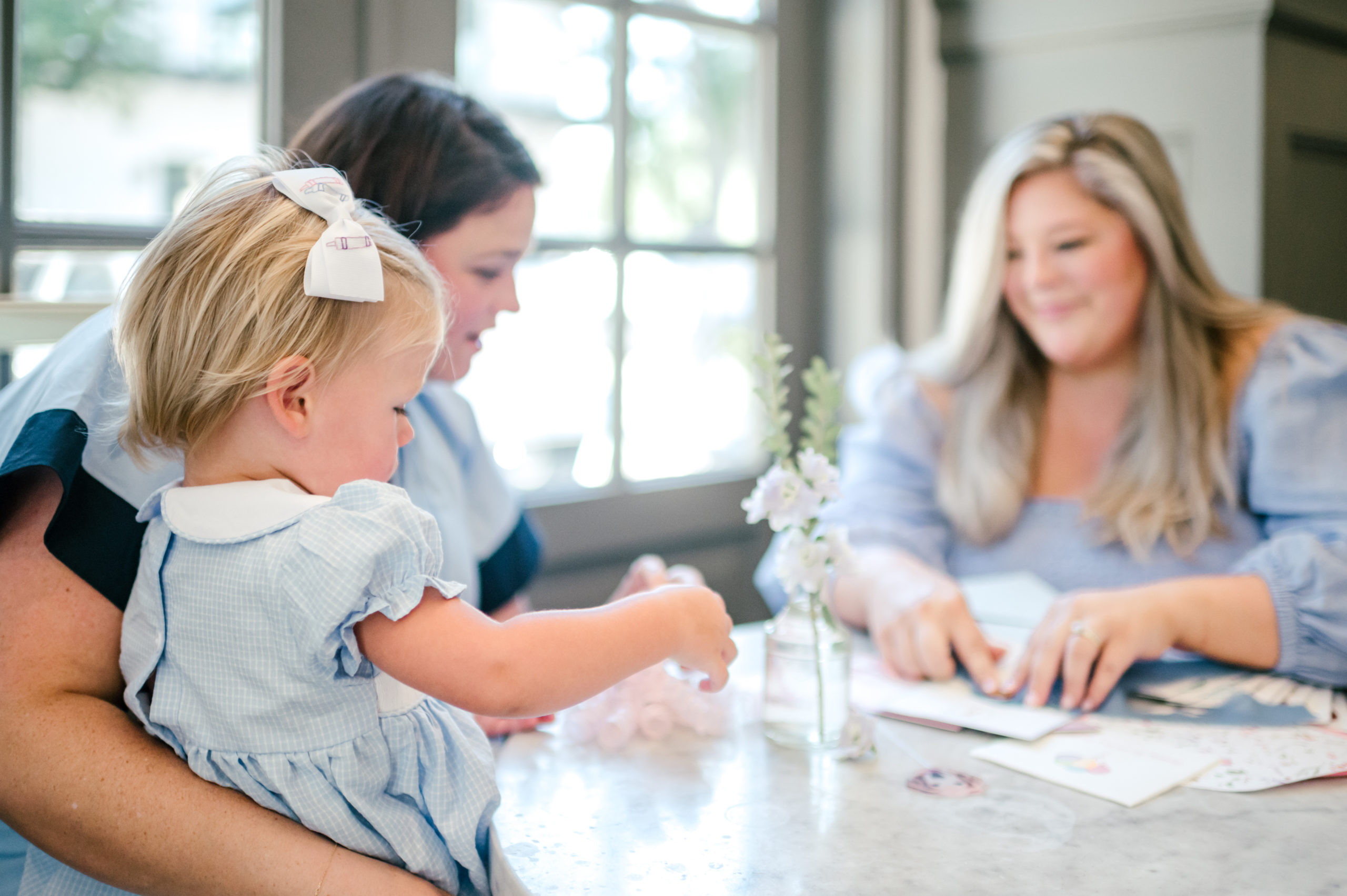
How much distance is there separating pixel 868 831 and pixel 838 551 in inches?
10.5

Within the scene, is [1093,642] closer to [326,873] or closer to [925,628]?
[925,628]

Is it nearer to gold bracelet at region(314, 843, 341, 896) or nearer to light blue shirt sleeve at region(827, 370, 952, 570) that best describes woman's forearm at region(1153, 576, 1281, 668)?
light blue shirt sleeve at region(827, 370, 952, 570)

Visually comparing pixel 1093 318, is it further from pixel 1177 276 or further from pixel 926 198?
pixel 926 198

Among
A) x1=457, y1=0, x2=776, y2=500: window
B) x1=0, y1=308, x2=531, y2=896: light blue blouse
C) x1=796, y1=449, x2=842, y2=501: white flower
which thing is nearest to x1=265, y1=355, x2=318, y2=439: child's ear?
x1=0, y1=308, x2=531, y2=896: light blue blouse

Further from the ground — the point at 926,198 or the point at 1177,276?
the point at 926,198

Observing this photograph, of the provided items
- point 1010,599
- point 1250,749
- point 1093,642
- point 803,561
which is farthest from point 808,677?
point 1010,599

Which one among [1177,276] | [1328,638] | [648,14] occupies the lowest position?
[1328,638]

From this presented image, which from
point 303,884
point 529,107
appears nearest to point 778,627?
point 303,884

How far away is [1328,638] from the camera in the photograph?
121 cm

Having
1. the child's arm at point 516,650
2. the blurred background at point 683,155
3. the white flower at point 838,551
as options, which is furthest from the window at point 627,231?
the child's arm at point 516,650

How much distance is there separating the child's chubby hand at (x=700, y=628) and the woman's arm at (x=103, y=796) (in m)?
0.29

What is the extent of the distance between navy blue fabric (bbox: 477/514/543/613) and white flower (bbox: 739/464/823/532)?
495 millimetres

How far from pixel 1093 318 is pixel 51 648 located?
4.67ft

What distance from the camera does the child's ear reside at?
0.83m
